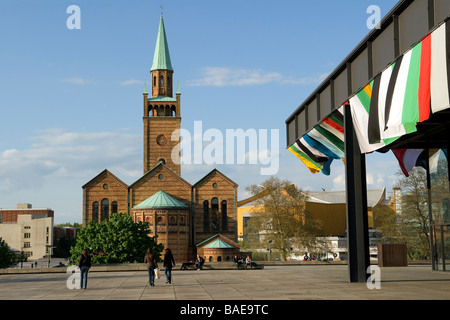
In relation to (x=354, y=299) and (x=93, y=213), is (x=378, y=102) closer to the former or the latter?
(x=354, y=299)

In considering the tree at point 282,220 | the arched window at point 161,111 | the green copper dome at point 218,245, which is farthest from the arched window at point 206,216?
the arched window at point 161,111

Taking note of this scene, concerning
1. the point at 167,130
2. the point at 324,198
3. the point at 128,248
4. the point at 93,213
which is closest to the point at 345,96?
the point at 128,248

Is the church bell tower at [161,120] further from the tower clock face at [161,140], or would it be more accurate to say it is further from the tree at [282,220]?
the tree at [282,220]

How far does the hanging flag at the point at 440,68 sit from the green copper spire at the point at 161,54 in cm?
8433

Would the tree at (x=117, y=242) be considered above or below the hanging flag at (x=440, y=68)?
below

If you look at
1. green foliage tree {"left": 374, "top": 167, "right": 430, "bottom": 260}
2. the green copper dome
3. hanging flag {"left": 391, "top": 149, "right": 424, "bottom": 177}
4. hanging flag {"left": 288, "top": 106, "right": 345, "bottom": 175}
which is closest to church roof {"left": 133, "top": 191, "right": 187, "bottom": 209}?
the green copper dome

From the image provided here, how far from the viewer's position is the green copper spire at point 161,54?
3844 inches

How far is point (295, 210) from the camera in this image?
72.6 m

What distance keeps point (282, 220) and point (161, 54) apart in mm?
42031

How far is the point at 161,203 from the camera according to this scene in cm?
7381

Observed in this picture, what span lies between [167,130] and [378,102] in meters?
75.5

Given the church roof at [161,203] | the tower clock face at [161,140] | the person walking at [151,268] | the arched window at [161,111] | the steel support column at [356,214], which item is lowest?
the person walking at [151,268]

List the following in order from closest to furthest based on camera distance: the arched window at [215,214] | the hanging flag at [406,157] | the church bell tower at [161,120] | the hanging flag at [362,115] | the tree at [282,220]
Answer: the hanging flag at [362,115]
the hanging flag at [406,157]
the tree at [282,220]
the arched window at [215,214]
the church bell tower at [161,120]

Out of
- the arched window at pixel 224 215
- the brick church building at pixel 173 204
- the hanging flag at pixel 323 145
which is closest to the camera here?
the hanging flag at pixel 323 145
